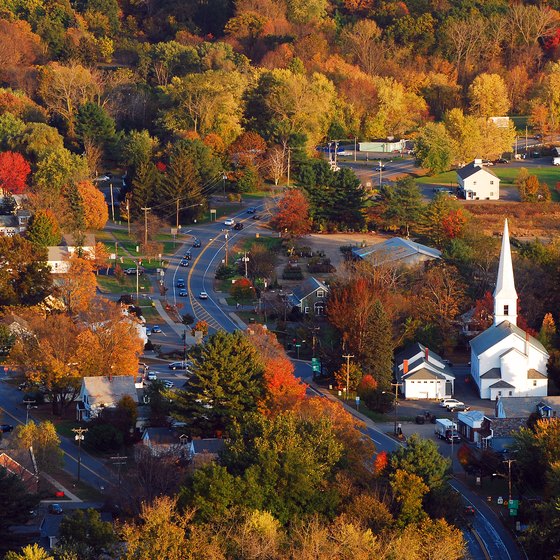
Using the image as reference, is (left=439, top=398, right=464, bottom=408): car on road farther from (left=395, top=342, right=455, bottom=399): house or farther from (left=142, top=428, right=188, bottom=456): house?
(left=142, top=428, right=188, bottom=456): house

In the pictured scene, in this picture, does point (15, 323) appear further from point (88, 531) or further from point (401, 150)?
point (401, 150)

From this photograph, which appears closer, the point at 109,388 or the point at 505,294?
the point at 109,388

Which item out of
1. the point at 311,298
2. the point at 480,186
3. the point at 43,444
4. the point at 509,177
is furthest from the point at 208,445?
the point at 509,177

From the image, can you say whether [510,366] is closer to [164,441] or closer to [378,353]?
[378,353]

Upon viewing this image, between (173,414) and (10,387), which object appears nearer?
(173,414)

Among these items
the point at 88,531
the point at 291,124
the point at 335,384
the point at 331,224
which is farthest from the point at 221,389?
the point at 291,124

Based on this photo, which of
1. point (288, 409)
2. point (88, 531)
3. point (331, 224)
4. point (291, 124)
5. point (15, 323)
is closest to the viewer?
point (88, 531)
